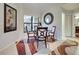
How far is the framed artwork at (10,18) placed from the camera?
1861mm

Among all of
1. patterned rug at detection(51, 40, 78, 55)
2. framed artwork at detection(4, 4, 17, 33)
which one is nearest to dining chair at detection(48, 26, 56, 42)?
patterned rug at detection(51, 40, 78, 55)

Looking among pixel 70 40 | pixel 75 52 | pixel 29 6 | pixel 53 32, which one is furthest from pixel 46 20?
pixel 75 52

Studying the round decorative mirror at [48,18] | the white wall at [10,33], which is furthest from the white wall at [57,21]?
the white wall at [10,33]

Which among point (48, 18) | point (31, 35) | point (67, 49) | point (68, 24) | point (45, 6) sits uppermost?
point (45, 6)

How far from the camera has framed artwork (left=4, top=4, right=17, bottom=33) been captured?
6.10 ft

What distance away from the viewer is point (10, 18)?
76.2 inches

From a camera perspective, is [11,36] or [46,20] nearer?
[11,36]

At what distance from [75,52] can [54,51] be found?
1.05 ft

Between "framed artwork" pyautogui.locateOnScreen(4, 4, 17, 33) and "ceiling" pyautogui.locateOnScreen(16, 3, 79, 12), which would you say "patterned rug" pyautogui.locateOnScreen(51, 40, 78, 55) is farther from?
"framed artwork" pyautogui.locateOnScreen(4, 4, 17, 33)

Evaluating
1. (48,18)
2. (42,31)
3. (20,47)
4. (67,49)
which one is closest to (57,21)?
(48,18)

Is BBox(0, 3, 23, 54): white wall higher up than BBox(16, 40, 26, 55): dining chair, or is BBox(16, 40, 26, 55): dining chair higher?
BBox(0, 3, 23, 54): white wall

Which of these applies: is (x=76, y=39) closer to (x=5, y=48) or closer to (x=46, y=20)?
(x=46, y=20)

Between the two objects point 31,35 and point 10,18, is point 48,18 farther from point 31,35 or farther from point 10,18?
point 10,18

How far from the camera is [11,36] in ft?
6.30
